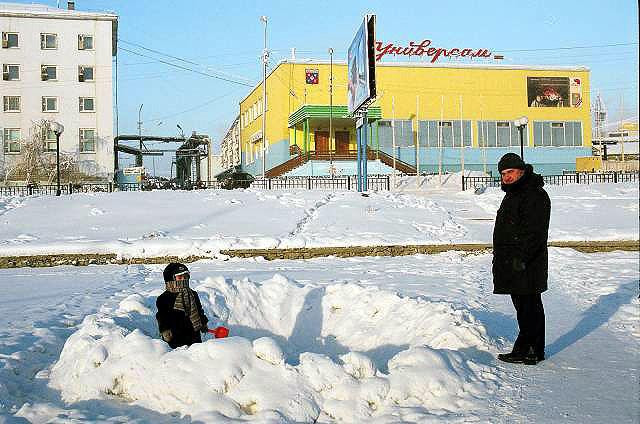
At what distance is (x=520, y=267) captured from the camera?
4.96 meters

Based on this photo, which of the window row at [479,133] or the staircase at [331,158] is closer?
the staircase at [331,158]

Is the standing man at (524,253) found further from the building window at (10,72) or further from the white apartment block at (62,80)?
the building window at (10,72)

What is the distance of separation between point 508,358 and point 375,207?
1753 cm

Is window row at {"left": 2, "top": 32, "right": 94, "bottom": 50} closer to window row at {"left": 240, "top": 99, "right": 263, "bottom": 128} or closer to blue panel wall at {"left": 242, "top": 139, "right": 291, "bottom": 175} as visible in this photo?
window row at {"left": 240, "top": 99, "right": 263, "bottom": 128}

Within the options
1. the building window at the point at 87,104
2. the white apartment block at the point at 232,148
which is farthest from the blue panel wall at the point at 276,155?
the white apartment block at the point at 232,148

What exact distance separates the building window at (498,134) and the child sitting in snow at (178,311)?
4470cm

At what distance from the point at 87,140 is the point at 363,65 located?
28.3 meters

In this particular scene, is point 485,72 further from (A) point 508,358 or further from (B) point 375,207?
(A) point 508,358

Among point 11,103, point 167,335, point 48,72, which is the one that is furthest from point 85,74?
point 167,335

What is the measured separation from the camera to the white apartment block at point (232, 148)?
66.1 m

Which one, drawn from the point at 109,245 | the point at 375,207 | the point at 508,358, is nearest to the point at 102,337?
the point at 508,358

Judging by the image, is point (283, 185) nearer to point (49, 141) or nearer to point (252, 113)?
point (49, 141)

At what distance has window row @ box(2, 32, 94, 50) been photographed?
4512cm

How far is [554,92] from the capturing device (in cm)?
5003
